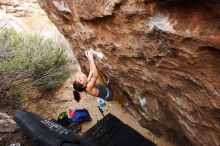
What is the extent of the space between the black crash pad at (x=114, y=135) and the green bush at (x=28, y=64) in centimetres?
185

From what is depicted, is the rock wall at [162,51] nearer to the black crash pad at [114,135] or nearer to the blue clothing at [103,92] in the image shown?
the blue clothing at [103,92]

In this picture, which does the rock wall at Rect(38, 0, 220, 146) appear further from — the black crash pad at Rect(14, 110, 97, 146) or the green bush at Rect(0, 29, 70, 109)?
the green bush at Rect(0, 29, 70, 109)

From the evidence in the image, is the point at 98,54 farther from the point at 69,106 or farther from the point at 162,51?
the point at 69,106

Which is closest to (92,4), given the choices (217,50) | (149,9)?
(149,9)

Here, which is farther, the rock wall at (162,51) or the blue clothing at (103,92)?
the blue clothing at (103,92)

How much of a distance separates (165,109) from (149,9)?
4.79ft

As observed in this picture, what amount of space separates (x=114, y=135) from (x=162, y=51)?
2.42m

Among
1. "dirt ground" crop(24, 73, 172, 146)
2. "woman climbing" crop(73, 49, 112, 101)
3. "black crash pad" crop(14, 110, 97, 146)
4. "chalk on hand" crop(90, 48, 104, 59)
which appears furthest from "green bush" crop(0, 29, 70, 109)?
"chalk on hand" crop(90, 48, 104, 59)

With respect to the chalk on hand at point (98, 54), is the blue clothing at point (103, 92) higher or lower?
lower

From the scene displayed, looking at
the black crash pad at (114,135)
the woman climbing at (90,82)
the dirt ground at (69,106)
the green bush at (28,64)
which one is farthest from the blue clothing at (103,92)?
the green bush at (28,64)

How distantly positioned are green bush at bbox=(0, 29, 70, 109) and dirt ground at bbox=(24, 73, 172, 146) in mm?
263

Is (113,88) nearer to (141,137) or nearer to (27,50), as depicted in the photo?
(141,137)

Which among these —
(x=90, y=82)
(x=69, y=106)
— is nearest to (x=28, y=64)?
(x=69, y=106)

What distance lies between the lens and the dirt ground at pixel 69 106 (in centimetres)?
536
